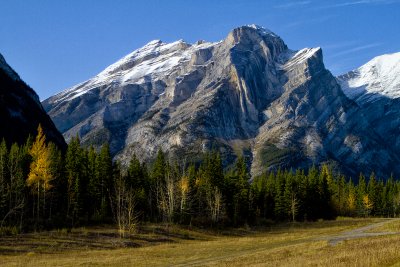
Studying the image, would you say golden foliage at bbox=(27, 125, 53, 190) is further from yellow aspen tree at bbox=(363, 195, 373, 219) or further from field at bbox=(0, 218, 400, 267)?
yellow aspen tree at bbox=(363, 195, 373, 219)

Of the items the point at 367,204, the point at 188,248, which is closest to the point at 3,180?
the point at 188,248

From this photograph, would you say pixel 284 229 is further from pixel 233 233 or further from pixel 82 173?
pixel 82 173

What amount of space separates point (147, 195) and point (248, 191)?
2595 centimetres

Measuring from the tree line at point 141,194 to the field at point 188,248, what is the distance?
16.7 ft

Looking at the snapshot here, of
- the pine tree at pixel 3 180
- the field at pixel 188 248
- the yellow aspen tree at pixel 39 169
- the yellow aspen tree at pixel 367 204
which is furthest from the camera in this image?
the yellow aspen tree at pixel 367 204

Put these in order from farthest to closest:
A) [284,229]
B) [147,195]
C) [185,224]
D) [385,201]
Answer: [385,201]
[147,195]
[284,229]
[185,224]

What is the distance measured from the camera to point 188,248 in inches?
2416

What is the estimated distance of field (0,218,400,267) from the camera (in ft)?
110

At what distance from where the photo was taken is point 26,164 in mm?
99250

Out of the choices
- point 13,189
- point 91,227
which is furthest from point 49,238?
point 13,189

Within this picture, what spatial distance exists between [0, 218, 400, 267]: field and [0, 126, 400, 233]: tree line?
5.08 m

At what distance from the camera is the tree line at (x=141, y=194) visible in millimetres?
84562

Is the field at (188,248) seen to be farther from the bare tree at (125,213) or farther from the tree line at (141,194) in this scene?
the tree line at (141,194)

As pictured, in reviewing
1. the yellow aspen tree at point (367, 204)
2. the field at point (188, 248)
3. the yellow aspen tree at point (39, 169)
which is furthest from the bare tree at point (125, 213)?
the yellow aspen tree at point (367, 204)
